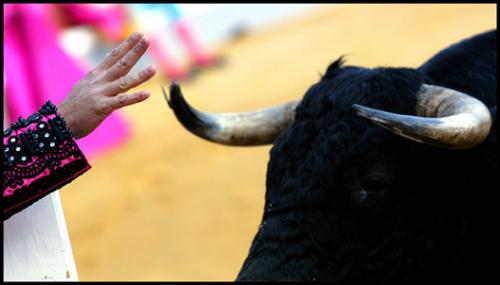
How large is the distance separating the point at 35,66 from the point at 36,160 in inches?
315

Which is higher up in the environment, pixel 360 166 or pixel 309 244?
pixel 360 166

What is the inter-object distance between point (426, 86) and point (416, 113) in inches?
4.8

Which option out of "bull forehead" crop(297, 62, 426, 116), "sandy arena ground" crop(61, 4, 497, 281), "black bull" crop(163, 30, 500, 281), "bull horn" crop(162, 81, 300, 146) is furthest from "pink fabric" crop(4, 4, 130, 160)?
"black bull" crop(163, 30, 500, 281)

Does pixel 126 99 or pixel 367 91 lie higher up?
pixel 126 99

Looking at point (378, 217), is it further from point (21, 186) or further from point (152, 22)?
point (152, 22)

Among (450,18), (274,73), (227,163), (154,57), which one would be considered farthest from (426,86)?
(154,57)

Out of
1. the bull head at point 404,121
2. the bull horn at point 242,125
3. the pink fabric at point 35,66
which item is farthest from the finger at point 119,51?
the pink fabric at point 35,66

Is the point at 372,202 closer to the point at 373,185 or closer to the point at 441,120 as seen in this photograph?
the point at 373,185

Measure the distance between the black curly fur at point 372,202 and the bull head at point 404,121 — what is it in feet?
0.35

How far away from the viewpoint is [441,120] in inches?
93.7

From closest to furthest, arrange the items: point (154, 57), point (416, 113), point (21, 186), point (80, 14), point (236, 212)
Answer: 1. point (21, 186)
2. point (416, 113)
3. point (236, 212)
4. point (80, 14)
5. point (154, 57)

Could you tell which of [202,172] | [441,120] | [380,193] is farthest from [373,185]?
[202,172]

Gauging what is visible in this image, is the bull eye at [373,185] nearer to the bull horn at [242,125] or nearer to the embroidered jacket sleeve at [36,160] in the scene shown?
the bull horn at [242,125]

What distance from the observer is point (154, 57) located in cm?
1393
